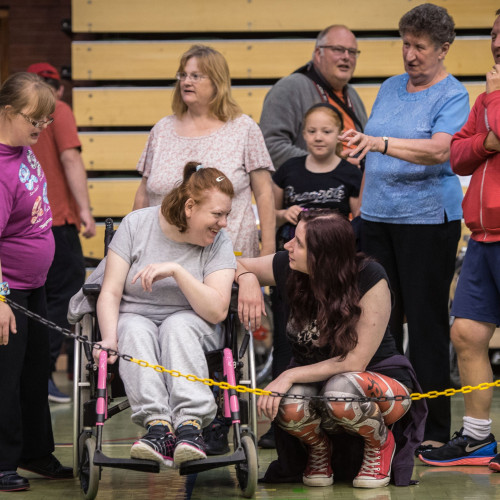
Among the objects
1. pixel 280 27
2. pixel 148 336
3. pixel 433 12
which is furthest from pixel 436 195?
pixel 280 27

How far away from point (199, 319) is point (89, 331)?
392 millimetres

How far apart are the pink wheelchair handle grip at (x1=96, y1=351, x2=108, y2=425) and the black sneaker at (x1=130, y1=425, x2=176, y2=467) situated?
0.15 metres

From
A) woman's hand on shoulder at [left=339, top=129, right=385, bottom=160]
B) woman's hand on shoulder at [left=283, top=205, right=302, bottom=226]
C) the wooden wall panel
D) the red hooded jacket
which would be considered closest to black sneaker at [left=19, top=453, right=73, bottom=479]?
woman's hand on shoulder at [left=283, top=205, right=302, bottom=226]

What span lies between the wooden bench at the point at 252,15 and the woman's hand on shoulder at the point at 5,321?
427cm

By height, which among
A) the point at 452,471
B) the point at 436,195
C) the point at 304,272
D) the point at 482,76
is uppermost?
the point at 482,76

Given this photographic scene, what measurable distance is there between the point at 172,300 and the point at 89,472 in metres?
0.65

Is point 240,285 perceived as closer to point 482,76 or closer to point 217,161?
point 217,161

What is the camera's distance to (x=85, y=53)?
6980 mm

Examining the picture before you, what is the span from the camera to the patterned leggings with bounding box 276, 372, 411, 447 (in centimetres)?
311

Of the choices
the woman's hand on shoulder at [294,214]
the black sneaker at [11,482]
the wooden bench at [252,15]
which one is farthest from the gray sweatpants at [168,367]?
the wooden bench at [252,15]

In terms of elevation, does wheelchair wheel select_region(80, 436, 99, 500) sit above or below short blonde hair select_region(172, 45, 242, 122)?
below

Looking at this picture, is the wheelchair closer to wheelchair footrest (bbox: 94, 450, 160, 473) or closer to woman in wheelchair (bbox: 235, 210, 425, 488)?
wheelchair footrest (bbox: 94, 450, 160, 473)

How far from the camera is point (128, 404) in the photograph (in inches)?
130

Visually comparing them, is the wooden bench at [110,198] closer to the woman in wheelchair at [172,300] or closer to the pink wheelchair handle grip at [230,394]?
the woman in wheelchair at [172,300]
